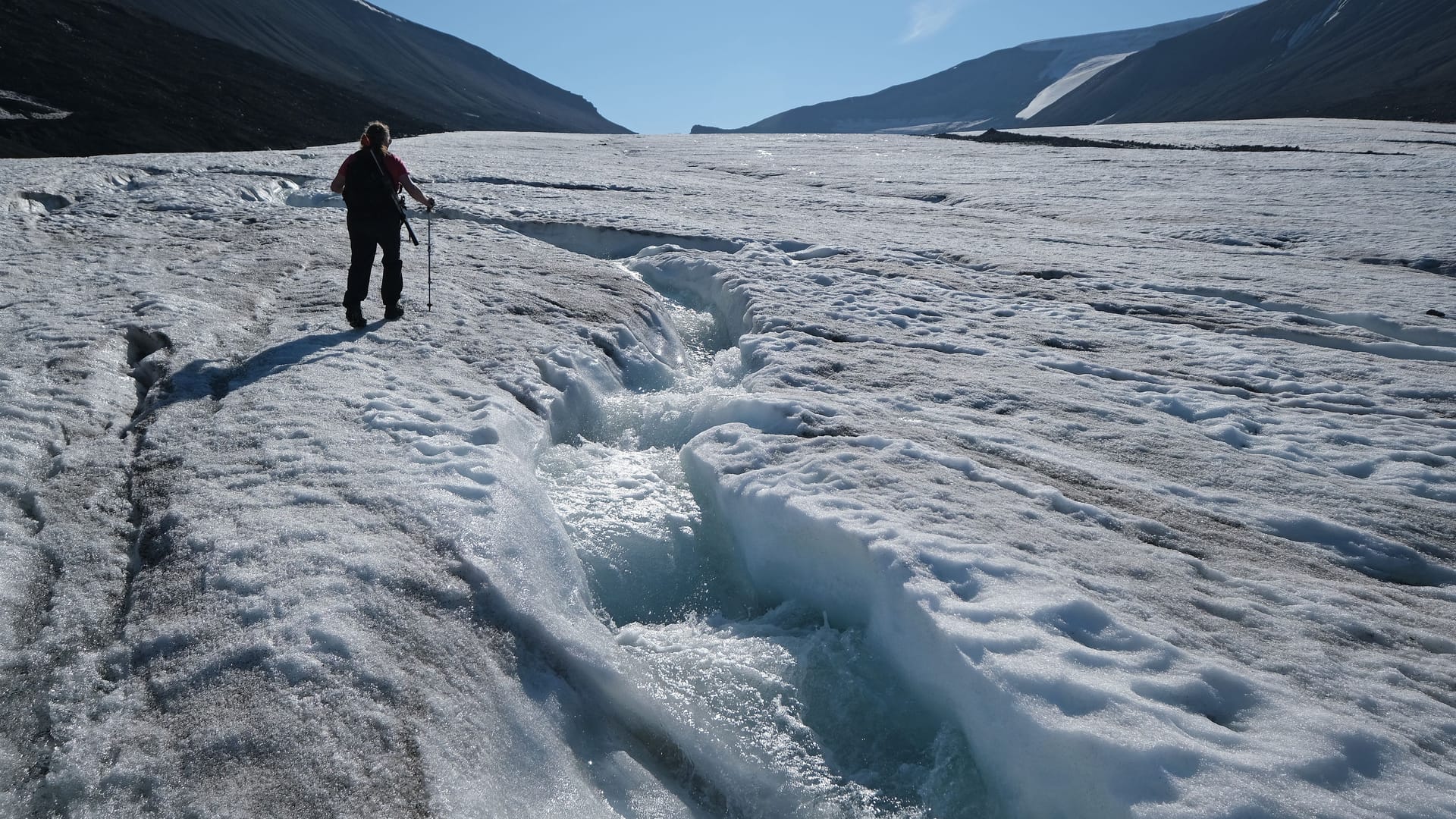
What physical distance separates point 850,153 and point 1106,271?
20826 millimetres

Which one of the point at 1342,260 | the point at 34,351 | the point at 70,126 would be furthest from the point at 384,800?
the point at 70,126

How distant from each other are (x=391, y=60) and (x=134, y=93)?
87735 mm

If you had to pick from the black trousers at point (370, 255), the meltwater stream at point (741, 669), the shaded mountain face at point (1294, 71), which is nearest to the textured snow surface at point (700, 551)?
the meltwater stream at point (741, 669)

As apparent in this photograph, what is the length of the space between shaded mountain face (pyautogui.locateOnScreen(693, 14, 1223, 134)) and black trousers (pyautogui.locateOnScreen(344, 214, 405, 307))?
548 ft

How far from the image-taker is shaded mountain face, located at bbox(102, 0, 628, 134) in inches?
3017

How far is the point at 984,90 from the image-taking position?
185125mm

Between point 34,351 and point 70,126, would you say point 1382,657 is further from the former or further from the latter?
point 70,126

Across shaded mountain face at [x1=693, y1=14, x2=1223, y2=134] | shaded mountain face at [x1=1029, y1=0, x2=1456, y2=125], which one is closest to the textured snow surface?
shaded mountain face at [x1=1029, y1=0, x2=1456, y2=125]

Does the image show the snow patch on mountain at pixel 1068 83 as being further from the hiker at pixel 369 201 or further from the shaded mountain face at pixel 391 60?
the hiker at pixel 369 201

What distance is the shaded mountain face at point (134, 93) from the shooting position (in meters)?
22.6

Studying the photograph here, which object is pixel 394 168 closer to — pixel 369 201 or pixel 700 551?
pixel 369 201

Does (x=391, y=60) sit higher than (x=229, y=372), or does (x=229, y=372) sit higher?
(x=391, y=60)

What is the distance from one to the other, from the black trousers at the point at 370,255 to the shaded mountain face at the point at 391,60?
66.0 m

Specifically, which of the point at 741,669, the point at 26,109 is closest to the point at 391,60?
the point at 26,109
